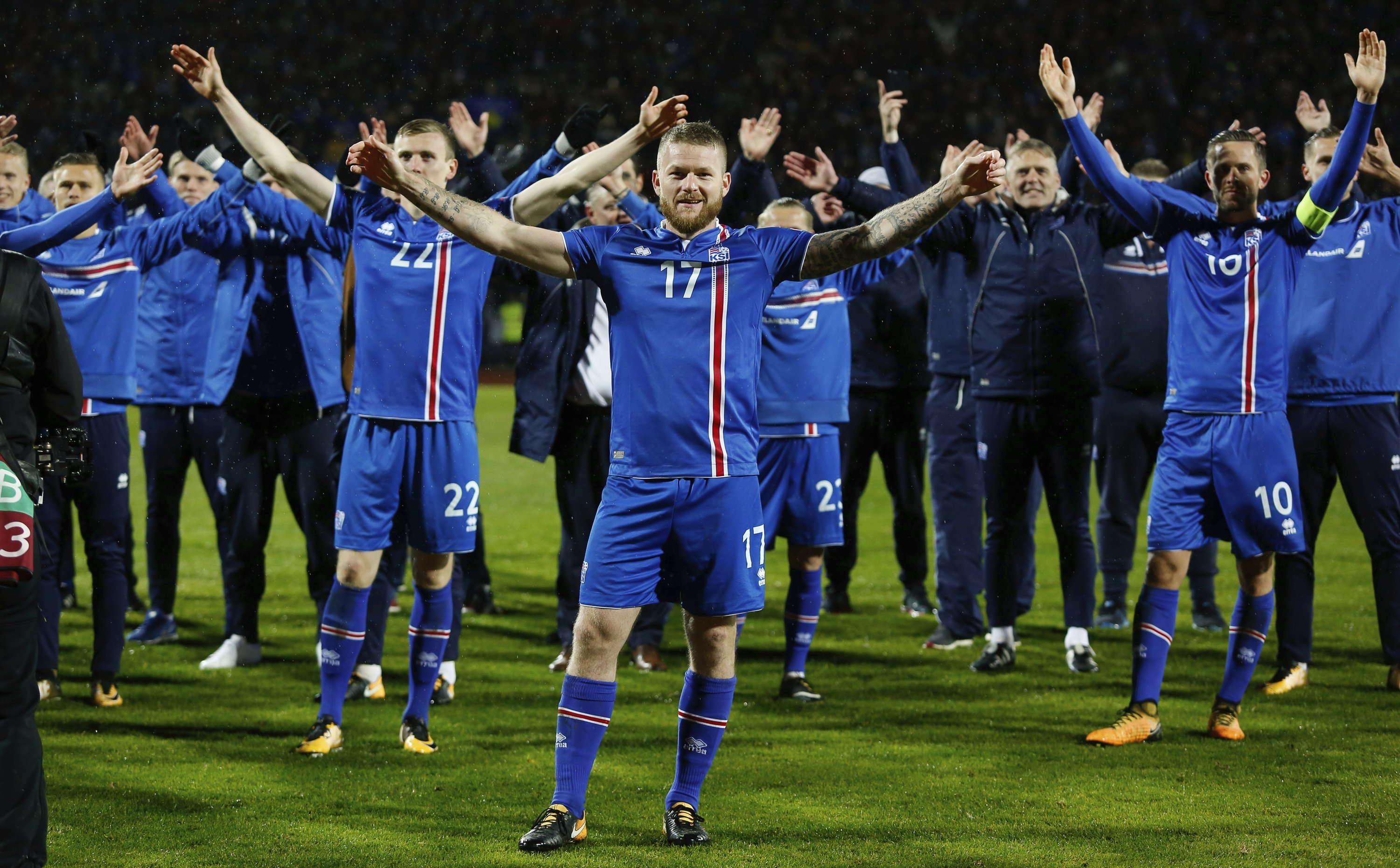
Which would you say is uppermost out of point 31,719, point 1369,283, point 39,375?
point 1369,283

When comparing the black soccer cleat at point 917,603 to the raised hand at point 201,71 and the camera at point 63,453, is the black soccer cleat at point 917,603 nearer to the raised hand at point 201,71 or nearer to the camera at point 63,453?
the raised hand at point 201,71

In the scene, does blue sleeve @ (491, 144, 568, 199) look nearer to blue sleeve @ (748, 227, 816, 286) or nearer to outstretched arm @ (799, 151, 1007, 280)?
blue sleeve @ (748, 227, 816, 286)

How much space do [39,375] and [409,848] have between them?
5.49ft

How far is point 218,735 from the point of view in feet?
17.2

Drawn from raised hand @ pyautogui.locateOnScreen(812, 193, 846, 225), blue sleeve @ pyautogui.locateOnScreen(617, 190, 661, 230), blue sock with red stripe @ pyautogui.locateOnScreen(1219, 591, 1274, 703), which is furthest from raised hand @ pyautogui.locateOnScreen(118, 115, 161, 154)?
blue sock with red stripe @ pyautogui.locateOnScreen(1219, 591, 1274, 703)

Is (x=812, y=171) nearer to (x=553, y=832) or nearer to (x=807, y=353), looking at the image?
(x=807, y=353)

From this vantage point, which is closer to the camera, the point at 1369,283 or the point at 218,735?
the point at 218,735

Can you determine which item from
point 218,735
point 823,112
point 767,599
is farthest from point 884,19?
point 218,735

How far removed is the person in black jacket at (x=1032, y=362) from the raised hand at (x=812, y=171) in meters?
0.74

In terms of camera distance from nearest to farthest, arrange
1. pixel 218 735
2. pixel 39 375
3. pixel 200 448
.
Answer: pixel 39 375 → pixel 218 735 → pixel 200 448

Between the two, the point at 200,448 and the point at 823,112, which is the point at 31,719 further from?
the point at 823,112

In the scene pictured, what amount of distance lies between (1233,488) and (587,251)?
272cm

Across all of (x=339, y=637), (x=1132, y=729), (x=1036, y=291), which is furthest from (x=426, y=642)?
(x=1036, y=291)

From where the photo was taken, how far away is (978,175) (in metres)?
3.65
